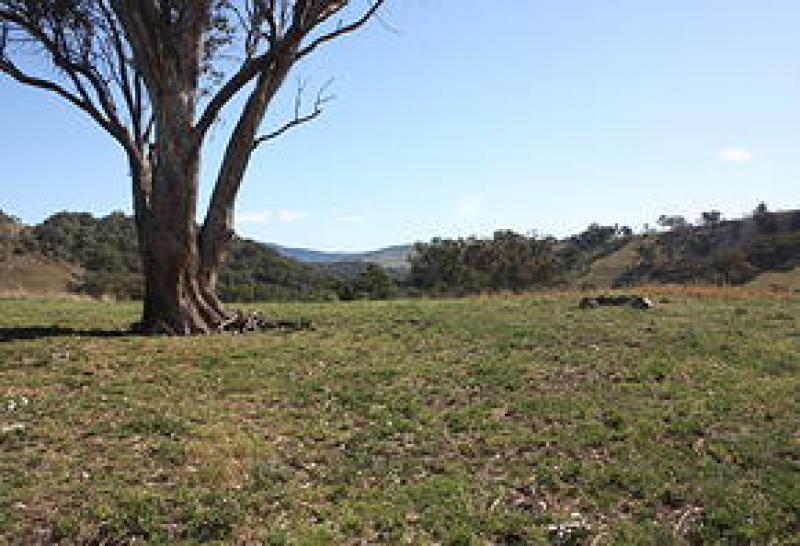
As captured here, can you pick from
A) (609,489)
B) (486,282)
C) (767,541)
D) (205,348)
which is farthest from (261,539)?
(486,282)

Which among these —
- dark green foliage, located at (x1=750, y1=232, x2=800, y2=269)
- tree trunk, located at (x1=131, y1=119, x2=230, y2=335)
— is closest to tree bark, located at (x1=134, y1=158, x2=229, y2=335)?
tree trunk, located at (x1=131, y1=119, x2=230, y2=335)

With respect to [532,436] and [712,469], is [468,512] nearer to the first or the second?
[532,436]

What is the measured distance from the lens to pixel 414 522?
8148mm

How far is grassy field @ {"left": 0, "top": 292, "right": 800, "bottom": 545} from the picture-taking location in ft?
26.5

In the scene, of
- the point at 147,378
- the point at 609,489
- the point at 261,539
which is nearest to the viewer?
the point at 261,539

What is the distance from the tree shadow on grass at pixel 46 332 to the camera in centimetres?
1645

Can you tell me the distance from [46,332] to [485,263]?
6512 cm

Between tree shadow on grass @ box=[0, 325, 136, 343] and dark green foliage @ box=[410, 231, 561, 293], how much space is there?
60.3 m

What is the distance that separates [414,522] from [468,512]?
22.9 inches

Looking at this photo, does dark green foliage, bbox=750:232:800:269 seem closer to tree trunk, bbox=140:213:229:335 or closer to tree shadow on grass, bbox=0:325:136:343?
tree trunk, bbox=140:213:229:335

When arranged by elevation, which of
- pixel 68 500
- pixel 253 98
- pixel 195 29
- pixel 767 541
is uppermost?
pixel 195 29

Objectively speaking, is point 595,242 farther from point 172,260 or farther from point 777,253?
point 172,260

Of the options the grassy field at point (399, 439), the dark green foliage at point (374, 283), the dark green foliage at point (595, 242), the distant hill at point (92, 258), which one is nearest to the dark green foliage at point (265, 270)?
the distant hill at point (92, 258)

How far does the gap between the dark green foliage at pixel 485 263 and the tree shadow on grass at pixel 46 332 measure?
6029 centimetres
